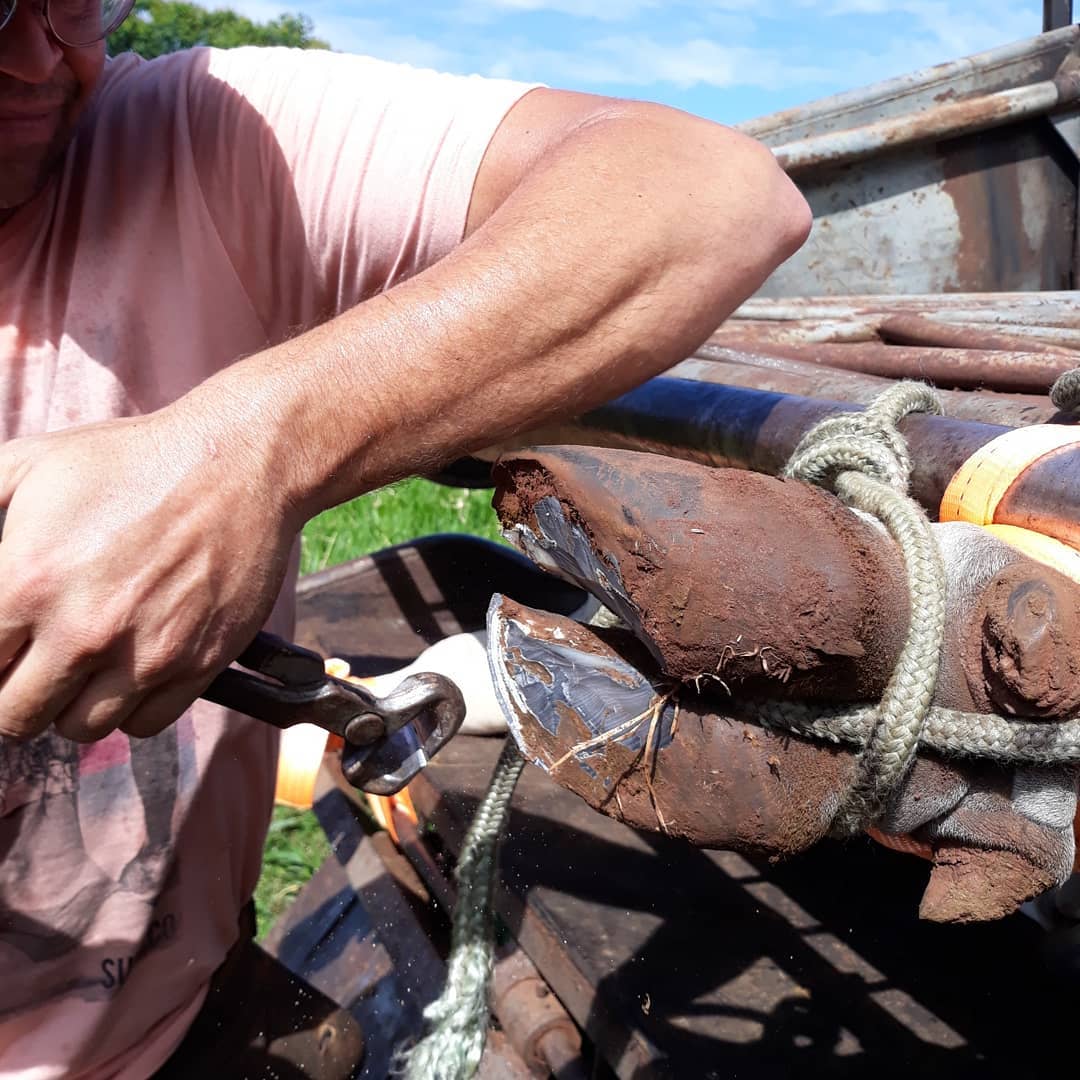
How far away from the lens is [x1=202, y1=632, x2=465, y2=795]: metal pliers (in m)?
1.13

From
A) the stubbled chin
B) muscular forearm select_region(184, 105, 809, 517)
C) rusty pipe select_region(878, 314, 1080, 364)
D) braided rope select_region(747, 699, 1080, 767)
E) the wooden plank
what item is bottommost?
the wooden plank

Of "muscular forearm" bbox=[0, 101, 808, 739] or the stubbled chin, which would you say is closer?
"muscular forearm" bbox=[0, 101, 808, 739]

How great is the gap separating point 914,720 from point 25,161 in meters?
1.31

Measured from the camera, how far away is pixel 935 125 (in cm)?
343

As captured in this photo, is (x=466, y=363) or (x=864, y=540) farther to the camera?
(x=466, y=363)

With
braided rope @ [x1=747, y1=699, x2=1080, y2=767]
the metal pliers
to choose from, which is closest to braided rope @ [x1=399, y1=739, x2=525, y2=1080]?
the metal pliers

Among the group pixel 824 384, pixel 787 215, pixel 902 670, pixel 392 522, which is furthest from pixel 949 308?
pixel 392 522

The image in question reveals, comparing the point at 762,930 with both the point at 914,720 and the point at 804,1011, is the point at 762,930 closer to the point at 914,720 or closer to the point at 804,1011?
the point at 804,1011

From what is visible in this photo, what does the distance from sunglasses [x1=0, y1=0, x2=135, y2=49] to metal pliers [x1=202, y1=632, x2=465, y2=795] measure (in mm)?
830

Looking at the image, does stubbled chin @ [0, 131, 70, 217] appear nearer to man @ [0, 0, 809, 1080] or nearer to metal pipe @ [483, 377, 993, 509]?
man @ [0, 0, 809, 1080]

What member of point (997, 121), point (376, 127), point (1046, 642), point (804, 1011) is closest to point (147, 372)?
point (376, 127)

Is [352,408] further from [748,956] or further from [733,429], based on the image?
[748,956]

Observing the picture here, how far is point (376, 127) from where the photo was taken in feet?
5.02

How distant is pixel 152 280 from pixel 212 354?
0.13 m
